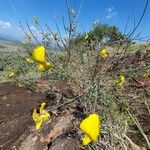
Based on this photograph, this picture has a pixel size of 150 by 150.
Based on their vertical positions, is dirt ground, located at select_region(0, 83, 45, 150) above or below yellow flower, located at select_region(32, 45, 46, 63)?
below

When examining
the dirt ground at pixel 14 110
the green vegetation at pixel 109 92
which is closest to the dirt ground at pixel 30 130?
the dirt ground at pixel 14 110

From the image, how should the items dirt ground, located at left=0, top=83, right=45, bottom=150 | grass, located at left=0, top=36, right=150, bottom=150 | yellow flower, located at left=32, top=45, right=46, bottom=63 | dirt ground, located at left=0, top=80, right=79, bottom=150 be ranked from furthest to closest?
1. dirt ground, located at left=0, top=83, right=45, bottom=150
2. dirt ground, located at left=0, top=80, right=79, bottom=150
3. grass, located at left=0, top=36, right=150, bottom=150
4. yellow flower, located at left=32, top=45, right=46, bottom=63

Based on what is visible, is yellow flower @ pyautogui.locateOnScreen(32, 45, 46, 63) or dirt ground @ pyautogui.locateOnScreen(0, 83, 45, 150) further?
dirt ground @ pyautogui.locateOnScreen(0, 83, 45, 150)

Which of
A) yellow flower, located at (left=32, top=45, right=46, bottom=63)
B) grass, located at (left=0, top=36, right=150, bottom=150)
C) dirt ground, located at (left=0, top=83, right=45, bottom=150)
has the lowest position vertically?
dirt ground, located at (left=0, top=83, right=45, bottom=150)

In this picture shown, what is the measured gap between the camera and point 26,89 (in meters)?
7.17

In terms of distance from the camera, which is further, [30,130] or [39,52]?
[30,130]

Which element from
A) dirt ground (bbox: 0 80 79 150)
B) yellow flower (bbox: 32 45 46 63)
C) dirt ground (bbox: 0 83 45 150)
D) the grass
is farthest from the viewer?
dirt ground (bbox: 0 83 45 150)

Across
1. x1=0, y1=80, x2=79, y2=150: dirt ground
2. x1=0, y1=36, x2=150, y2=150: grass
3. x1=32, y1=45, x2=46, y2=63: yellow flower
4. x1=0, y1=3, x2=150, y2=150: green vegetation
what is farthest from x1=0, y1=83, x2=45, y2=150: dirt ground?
x1=32, y1=45, x2=46, y2=63: yellow flower

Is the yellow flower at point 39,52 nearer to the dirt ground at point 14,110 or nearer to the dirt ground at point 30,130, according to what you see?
the dirt ground at point 30,130

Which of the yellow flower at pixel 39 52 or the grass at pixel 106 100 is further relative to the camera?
the grass at pixel 106 100

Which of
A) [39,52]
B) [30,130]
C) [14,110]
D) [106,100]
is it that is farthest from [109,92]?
[39,52]

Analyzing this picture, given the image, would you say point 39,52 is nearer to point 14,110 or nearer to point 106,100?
point 106,100

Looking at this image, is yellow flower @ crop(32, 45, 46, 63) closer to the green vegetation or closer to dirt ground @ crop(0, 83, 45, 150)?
the green vegetation

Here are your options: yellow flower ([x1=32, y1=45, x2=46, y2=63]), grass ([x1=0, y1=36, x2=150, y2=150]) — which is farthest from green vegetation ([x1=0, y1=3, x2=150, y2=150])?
yellow flower ([x1=32, y1=45, x2=46, y2=63])
